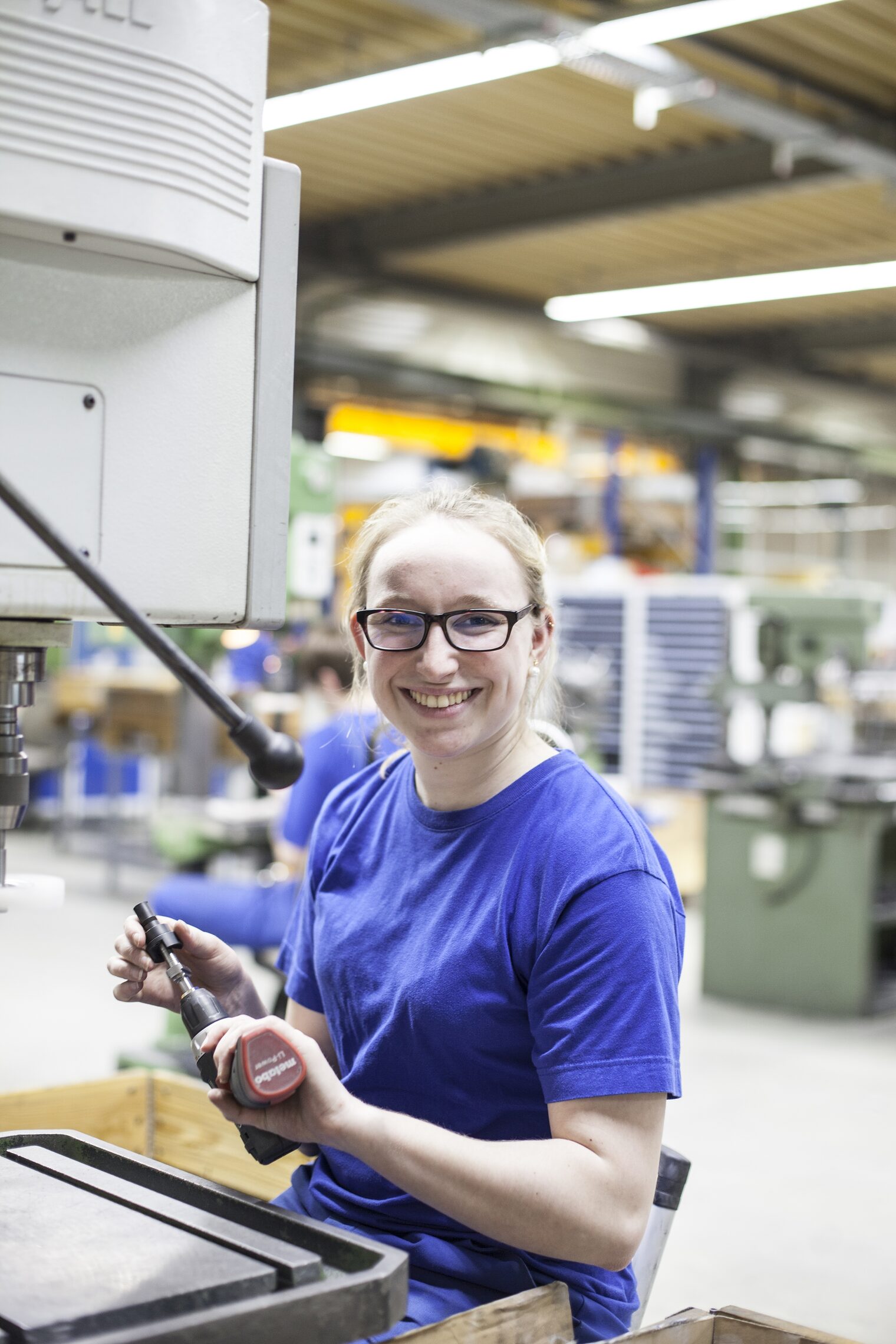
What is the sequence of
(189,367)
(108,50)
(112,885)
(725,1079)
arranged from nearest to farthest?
(108,50)
(189,367)
(725,1079)
(112,885)

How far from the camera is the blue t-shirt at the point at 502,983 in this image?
1239 millimetres

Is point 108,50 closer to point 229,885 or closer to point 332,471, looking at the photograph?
point 229,885

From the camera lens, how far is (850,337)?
9547 mm

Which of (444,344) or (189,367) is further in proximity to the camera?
(444,344)

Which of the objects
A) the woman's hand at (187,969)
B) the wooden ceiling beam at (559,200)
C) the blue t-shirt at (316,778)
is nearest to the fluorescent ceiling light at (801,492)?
the wooden ceiling beam at (559,200)

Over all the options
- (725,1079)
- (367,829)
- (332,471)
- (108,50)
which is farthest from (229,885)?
(108,50)

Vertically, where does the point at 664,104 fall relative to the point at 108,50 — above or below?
above

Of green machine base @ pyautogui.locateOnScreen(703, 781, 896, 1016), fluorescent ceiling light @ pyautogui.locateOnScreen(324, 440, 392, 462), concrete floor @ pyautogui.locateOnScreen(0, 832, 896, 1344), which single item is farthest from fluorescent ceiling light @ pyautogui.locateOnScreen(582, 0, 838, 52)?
fluorescent ceiling light @ pyautogui.locateOnScreen(324, 440, 392, 462)

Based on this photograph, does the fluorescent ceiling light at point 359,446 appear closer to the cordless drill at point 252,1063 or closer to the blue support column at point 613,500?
the blue support column at point 613,500

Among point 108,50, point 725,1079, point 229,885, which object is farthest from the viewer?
point 725,1079

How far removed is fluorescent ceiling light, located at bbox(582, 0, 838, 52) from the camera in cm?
430

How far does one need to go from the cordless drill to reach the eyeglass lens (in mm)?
382

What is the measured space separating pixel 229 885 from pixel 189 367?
2.40 meters

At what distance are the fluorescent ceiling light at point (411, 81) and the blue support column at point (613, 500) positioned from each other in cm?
478
